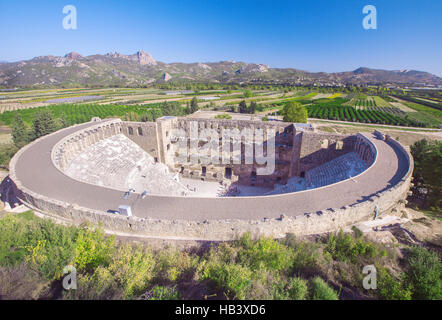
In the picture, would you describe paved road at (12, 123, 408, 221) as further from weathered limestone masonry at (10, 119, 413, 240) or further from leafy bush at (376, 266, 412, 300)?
leafy bush at (376, 266, 412, 300)

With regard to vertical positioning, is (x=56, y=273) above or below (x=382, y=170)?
below

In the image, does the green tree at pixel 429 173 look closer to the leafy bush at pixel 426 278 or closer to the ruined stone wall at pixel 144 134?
the leafy bush at pixel 426 278

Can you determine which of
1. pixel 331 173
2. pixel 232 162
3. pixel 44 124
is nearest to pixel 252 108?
pixel 232 162

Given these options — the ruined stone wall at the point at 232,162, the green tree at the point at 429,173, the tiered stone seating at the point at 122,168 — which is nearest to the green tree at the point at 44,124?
the tiered stone seating at the point at 122,168

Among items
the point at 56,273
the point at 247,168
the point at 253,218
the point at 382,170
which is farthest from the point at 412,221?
the point at 56,273

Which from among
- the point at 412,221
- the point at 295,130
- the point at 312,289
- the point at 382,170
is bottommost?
the point at 412,221
